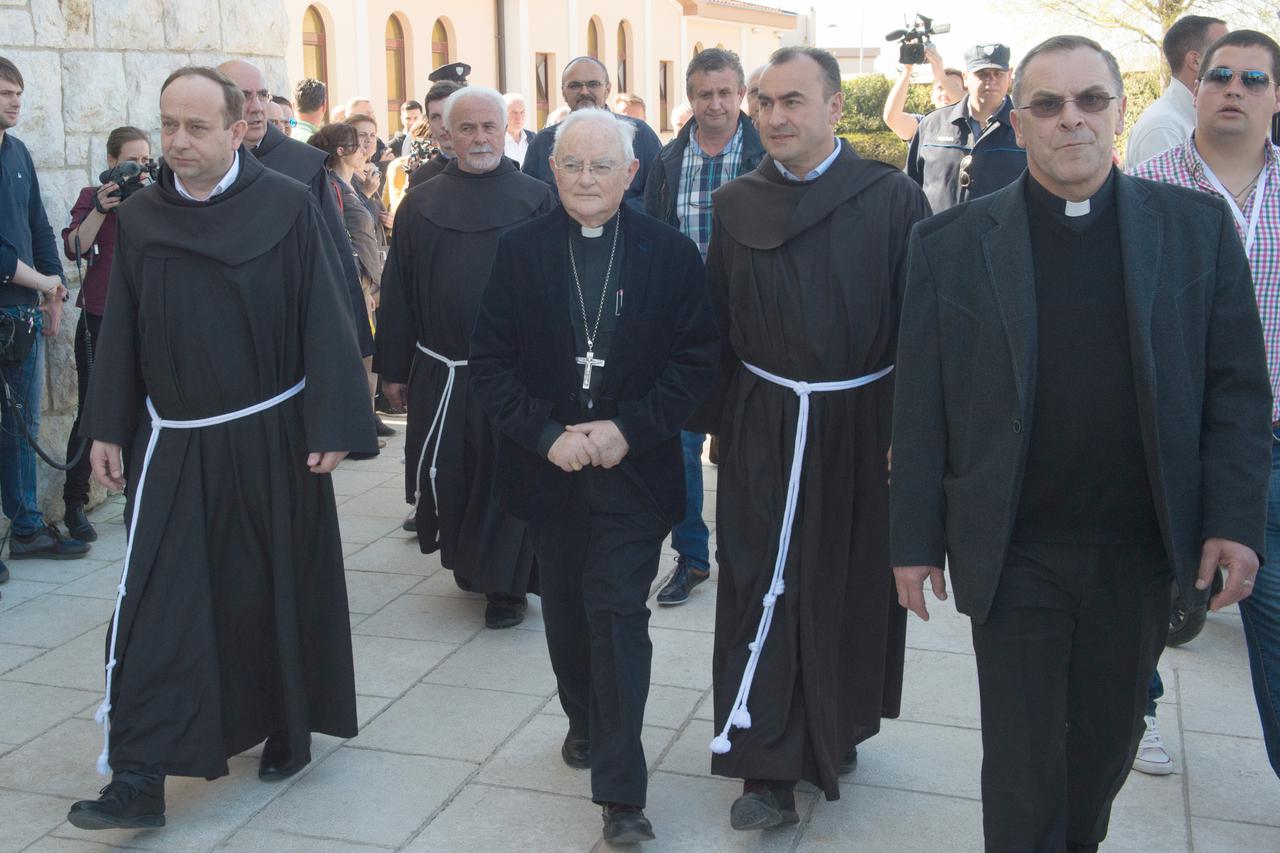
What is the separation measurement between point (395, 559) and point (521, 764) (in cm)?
258

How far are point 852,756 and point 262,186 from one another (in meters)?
2.42

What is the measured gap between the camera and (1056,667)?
3.16m

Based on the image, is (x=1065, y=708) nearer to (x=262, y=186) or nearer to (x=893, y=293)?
(x=893, y=293)

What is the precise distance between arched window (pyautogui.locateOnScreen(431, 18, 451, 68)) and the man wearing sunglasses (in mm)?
25023

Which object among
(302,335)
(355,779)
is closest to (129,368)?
(302,335)

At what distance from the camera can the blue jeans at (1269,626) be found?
3.82 meters

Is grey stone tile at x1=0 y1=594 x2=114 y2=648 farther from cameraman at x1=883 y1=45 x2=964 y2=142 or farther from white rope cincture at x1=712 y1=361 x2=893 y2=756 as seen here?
cameraman at x1=883 y1=45 x2=964 y2=142

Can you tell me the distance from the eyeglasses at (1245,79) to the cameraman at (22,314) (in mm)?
4903

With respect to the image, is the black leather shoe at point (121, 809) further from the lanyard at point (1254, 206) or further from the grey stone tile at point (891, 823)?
the lanyard at point (1254, 206)

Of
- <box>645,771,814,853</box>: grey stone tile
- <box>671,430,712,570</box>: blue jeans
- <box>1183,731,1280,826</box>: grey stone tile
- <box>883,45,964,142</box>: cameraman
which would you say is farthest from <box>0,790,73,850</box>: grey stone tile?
<box>883,45,964,142</box>: cameraman

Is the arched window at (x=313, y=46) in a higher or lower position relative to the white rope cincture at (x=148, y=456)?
higher

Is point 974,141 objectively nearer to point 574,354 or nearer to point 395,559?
point 395,559

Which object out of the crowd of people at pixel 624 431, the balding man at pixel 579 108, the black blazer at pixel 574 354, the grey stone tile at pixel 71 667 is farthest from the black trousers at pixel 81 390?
the black blazer at pixel 574 354

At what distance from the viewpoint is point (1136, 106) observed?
24.8m
